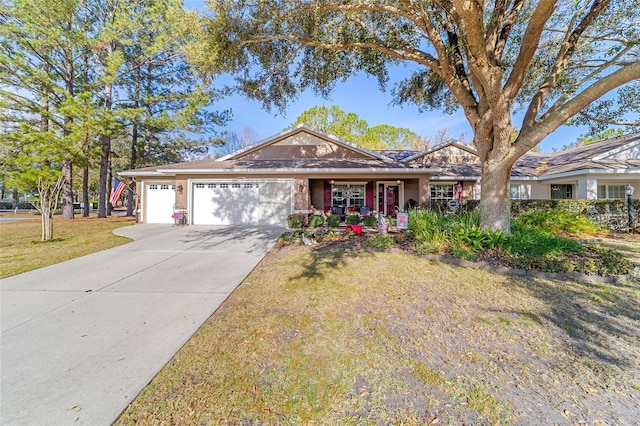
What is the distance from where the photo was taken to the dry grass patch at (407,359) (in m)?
1.97

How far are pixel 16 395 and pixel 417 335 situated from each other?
388 centimetres

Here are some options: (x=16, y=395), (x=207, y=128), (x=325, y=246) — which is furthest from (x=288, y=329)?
(x=207, y=128)

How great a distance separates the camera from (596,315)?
3.48 meters

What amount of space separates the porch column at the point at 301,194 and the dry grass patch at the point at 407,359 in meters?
7.96

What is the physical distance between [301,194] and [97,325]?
31.1ft

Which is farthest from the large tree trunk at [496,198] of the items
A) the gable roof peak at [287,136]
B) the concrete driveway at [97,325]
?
the gable roof peak at [287,136]

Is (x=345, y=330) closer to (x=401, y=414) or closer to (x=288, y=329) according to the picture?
(x=288, y=329)

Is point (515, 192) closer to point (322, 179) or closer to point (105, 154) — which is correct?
point (322, 179)

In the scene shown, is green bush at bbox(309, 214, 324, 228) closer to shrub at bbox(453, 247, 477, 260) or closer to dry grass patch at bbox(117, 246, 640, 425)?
shrub at bbox(453, 247, 477, 260)

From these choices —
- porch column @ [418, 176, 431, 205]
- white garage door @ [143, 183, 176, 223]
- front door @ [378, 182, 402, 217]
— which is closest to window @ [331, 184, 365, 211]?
front door @ [378, 182, 402, 217]

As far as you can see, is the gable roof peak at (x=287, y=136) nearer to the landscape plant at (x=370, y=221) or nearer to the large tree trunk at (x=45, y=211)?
the landscape plant at (x=370, y=221)

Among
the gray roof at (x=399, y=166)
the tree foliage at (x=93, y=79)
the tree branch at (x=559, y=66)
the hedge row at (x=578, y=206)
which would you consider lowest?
the hedge row at (x=578, y=206)

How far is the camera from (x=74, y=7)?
45.1 feet

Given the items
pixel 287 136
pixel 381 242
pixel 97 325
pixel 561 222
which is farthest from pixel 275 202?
pixel 561 222
